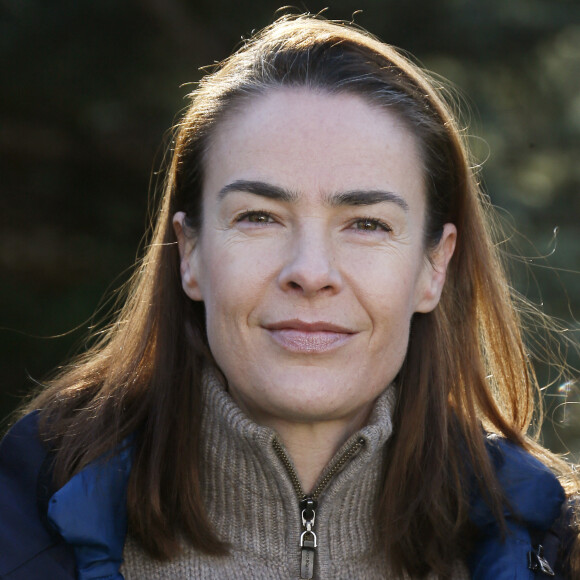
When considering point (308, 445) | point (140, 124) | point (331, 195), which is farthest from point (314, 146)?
point (140, 124)

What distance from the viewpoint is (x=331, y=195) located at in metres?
2.26

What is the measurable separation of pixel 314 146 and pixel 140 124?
1659 millimetres

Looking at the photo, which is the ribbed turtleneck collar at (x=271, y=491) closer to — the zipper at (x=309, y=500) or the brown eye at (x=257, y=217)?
the zipper at (x=309, y=500)

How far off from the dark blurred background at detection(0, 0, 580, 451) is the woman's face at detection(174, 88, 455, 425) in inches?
46.0

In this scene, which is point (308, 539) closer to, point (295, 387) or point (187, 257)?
point (295, 387)

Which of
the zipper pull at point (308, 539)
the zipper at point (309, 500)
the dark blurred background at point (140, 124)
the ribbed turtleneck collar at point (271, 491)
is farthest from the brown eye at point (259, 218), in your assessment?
the dark blurred background at point (140, 124)

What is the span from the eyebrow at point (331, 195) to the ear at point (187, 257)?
0.22m

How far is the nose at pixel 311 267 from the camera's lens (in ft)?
7.15

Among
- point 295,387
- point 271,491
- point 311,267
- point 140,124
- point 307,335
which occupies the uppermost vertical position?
point 140,124

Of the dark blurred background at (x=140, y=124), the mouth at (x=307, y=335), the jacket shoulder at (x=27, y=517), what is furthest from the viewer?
the dark blurred background at (x=140, y=124)

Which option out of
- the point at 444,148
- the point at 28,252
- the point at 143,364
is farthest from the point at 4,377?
the point at 444,148

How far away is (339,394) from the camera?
2.28 metres

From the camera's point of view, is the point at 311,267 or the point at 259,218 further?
the point at 259,218

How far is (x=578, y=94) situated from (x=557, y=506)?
185cm
